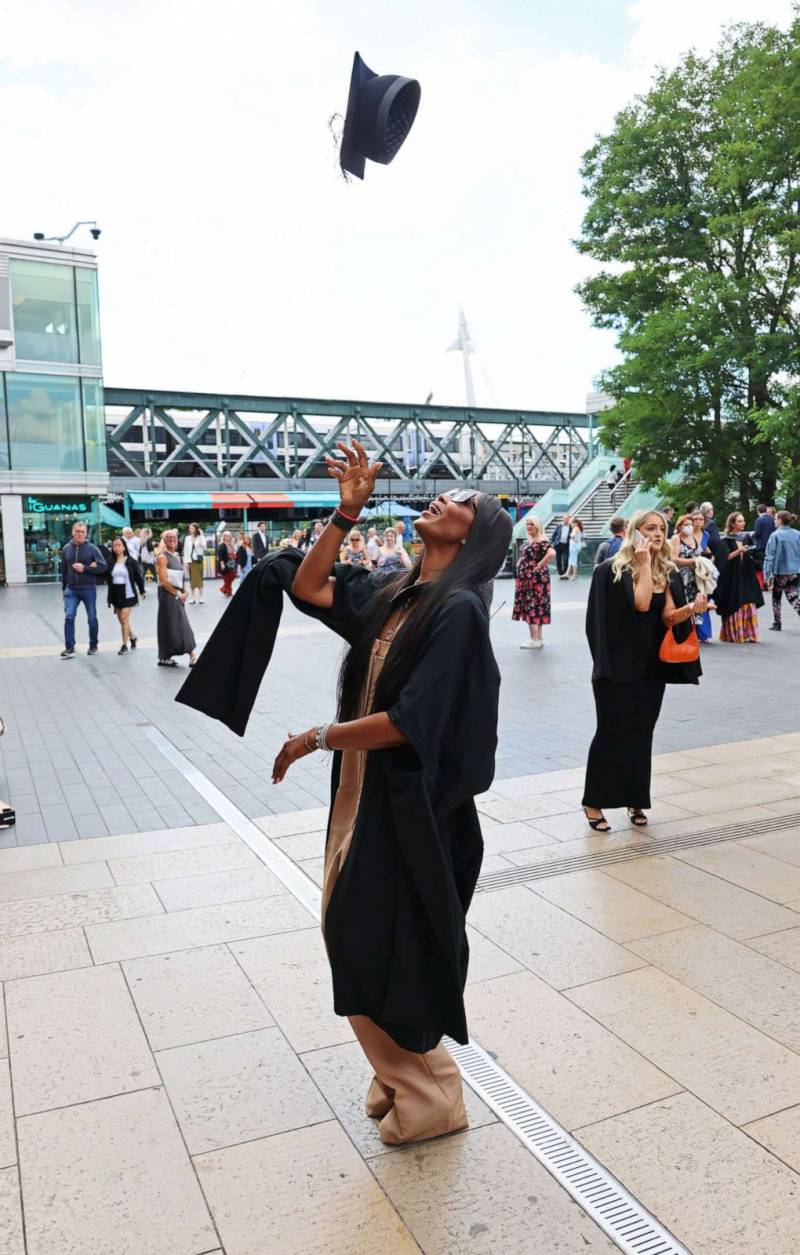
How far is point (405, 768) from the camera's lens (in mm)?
2609

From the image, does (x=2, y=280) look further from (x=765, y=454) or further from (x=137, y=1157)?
(x=137, y=1157)

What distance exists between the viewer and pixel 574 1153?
278cm

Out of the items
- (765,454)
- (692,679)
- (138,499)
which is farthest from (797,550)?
(138,499)

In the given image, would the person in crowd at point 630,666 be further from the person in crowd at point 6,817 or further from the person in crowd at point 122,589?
the person in crowd at point 122,589

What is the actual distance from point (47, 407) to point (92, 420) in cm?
161

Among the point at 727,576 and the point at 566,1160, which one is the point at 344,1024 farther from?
the point at 727,576

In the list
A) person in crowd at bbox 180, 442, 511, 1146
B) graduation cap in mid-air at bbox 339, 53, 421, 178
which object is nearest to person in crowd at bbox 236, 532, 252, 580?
graduation cap in mid-air at bbox 339, 53, 421, 178

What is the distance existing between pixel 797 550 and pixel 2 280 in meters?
19.6

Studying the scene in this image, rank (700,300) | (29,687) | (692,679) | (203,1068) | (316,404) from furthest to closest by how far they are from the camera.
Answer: (316,404) → (700,300) → (29,687) → (692,679) → (203,1068)

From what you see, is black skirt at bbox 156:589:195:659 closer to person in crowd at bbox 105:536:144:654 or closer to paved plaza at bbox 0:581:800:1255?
person in crowd at bbox 105:536:144:654

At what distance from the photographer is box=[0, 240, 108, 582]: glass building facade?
35.0m

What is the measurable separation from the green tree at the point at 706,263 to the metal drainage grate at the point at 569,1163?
21.1 m

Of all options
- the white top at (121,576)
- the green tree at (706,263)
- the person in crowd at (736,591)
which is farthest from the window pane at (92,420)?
the person in crowd at (736,591)

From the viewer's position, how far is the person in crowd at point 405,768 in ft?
8.25
